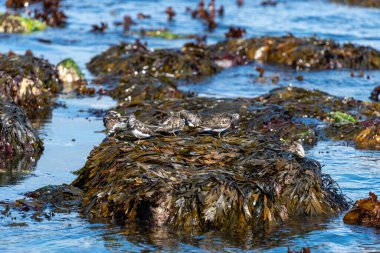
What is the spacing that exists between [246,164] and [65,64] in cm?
800

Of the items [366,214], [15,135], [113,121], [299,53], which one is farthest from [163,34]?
[366,214]

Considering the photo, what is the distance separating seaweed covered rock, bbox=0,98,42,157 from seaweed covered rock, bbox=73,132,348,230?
1.78m

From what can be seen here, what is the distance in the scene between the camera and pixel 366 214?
7.99 metres

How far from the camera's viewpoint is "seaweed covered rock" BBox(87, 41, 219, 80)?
642 inches

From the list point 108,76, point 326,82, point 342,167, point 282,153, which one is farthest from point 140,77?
point 282,153

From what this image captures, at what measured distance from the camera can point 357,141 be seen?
11.6 m

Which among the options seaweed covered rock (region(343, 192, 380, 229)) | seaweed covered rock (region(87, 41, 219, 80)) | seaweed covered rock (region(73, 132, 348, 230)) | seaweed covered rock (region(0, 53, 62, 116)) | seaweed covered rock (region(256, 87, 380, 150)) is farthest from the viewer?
seaweed covered rock (region(87, 41, 219, 80))

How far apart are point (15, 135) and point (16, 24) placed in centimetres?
1076

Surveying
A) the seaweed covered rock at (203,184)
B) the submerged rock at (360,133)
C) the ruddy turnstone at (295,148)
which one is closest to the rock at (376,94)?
the submerged rock at (360,133)

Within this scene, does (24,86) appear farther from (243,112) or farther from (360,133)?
(360,133)

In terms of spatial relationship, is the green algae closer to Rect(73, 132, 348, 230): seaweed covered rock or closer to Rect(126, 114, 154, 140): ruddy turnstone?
Rect(126, 114, 154, 140): ruddy turnstone

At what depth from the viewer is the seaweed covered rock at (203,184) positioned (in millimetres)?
7824

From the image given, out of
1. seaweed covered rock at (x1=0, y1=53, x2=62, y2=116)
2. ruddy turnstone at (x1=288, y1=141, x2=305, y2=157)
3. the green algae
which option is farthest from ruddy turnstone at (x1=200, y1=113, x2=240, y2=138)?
the green algae

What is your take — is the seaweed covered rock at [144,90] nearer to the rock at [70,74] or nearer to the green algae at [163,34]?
the rock at [70,74]
